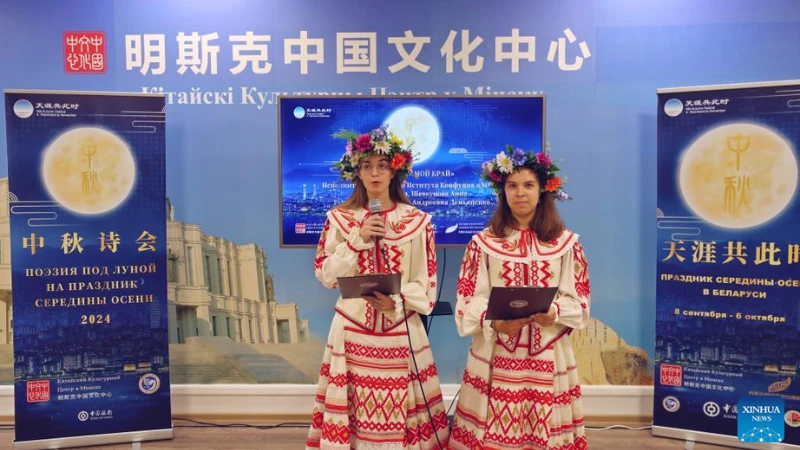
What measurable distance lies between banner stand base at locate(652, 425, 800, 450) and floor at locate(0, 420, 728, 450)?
3cm

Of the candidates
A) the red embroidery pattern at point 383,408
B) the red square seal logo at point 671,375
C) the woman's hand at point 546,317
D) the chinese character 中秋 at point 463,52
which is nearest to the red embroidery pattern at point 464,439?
the red embroidery pattern at point 383,408

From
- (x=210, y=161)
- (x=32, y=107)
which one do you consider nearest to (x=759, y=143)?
(x=210, y=161)

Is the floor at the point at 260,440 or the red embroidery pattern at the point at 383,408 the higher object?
the red embroidery pattern at the point at 383,408

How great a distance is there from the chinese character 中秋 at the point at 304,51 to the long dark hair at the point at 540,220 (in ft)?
5.13

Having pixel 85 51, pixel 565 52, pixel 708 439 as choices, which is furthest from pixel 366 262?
pixel 85 51

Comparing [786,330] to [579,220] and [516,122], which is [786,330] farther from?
[516,122]

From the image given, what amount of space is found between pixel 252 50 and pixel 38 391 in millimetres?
2205

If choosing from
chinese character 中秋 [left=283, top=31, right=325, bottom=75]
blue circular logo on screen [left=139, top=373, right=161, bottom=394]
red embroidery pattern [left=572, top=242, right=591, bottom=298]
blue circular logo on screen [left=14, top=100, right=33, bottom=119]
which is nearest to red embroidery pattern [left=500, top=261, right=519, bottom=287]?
red embroidery pattern [left=572, top=242, right=591, bottom=298]

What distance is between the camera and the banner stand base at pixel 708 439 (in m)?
3.06

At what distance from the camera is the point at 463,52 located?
11.2ft

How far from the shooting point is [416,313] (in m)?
2.55

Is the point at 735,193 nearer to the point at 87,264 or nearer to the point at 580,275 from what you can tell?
the point at 580,275

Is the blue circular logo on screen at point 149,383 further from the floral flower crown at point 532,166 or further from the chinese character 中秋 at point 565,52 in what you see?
the chinese character 中秋 at point 565,52

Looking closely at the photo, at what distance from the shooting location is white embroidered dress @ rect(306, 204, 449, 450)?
8.13 ft
